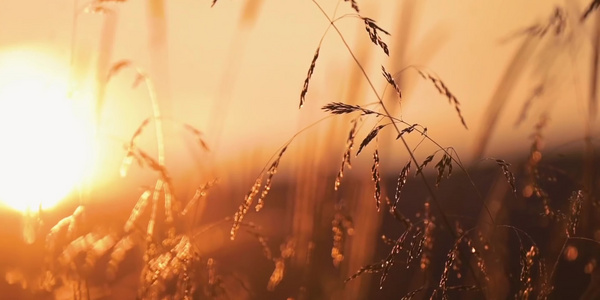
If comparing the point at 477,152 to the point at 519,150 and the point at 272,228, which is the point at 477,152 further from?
the point at 272,228

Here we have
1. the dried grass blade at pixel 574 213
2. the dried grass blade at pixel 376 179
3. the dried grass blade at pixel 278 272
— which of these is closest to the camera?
the dried grass blade at pixel 376 179

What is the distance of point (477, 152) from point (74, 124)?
1.07 meters

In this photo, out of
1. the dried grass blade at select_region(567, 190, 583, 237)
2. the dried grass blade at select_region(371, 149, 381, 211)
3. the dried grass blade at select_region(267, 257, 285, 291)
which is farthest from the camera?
the dried grass blade at select_region(267, 257, 285, 291)

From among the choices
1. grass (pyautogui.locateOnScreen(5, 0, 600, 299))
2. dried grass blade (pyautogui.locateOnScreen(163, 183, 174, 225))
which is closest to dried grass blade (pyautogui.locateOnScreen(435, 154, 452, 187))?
grass (pyautogui.locateOnScreen(5, 0, 600, 299))

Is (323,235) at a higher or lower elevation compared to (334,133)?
lower

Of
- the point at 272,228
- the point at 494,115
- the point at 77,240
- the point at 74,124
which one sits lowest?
the point at 272,228

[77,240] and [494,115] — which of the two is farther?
[494,115]

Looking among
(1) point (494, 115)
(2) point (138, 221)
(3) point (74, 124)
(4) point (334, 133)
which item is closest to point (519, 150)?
(1) point (494, 115)

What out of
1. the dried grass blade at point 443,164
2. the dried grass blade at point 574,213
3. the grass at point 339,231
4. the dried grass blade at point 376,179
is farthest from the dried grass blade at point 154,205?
the dried grass blade at point 574,213

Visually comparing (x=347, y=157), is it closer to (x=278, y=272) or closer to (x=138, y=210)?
(x=278, y=272)

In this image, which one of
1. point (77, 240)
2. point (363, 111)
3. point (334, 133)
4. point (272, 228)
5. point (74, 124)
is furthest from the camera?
point (272, 228)

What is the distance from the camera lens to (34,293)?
193 cm

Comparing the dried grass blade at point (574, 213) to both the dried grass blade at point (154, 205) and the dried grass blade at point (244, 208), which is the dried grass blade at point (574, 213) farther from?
the dried grass blade at point (154, 205)

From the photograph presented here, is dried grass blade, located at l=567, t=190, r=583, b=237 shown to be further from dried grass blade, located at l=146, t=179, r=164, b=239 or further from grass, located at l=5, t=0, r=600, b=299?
dried grass blade, located at l=146, t=179, r=164, b=239
